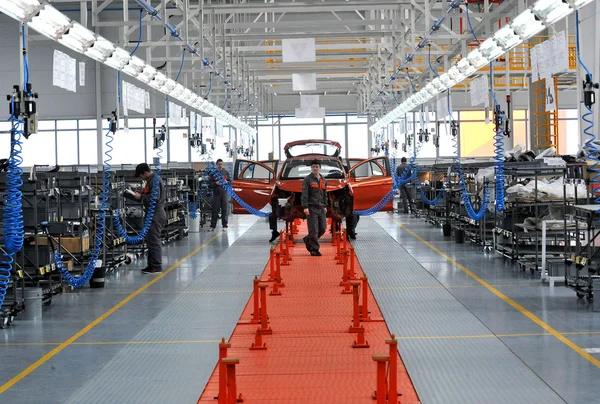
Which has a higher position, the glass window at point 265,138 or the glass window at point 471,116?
the glass window at point 471,116

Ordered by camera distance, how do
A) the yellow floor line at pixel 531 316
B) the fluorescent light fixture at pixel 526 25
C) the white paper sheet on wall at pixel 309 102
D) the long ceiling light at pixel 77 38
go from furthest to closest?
the white paper sheet on wall at pixel 309 102 → the fluorescent light fixture at pixel 526 25 → the long ceiling light at pixel 77 38 → the yellow floor line at pixel 531 316

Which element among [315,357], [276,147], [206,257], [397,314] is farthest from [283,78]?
[315,357]

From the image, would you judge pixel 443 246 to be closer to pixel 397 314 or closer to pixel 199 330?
pixel 397 314

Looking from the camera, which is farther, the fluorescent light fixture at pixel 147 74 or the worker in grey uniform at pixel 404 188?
the worker in grey uniform at pixel 404 188

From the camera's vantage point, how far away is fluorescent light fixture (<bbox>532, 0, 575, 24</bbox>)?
903 centimetres

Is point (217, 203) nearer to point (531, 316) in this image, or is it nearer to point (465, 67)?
point (465, 67)

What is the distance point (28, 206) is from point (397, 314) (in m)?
5.29

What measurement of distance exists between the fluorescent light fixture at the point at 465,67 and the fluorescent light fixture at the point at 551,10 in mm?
4005

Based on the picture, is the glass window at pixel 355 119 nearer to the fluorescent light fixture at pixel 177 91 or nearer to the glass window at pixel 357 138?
the glass window at pixel 357 138

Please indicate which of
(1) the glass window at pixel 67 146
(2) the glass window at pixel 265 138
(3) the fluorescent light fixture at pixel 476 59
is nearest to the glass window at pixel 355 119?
(2) the glass window at pixel 265 138

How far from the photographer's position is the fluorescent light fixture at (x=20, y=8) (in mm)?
7938

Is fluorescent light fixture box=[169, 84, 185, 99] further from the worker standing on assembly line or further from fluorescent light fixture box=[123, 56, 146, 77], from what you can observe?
the worker standing on assembly line

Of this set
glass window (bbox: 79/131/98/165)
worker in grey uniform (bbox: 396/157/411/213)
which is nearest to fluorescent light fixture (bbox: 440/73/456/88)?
worker in grey uniform (bbox: 396/157/411/213)

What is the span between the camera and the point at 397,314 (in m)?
8.97
